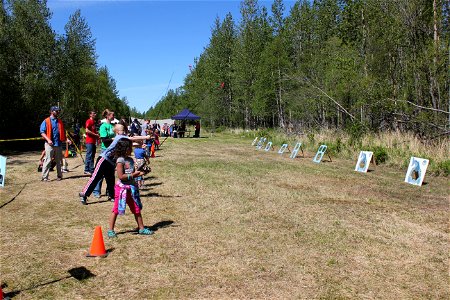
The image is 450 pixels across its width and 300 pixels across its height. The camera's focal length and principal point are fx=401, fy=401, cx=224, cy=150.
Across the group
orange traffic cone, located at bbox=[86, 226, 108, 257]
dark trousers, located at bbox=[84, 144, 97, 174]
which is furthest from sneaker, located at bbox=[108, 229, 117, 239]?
dark trousers, located at bbox=[84, 144, 97, 174]

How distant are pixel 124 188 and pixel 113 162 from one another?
2.08m

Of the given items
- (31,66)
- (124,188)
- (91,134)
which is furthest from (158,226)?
(31,66)

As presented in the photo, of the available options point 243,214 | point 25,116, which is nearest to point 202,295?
point 243,214

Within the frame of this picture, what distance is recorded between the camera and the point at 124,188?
5980 millimetres

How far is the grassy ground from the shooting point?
440cm

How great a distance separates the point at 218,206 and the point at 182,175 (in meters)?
4.43

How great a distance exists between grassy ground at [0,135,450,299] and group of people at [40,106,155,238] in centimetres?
40

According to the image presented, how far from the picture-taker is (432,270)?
195 inches

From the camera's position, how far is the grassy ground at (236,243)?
14.4ft

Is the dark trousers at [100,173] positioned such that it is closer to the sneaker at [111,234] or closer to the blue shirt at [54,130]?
the sneaker at [111,234]

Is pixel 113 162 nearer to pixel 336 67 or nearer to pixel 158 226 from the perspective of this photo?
pixel 158 226

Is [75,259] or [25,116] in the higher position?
[25,116]

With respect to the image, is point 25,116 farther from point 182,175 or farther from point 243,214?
point 243,214

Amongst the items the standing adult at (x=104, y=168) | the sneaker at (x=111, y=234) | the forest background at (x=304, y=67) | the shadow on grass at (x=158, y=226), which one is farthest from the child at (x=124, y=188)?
the forest background at (x=304, y=67)
